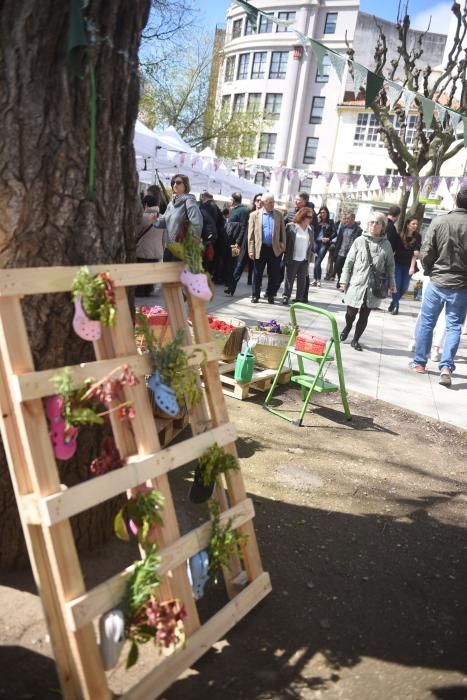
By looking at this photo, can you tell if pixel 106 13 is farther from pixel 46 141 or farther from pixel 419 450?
pixel 419 450

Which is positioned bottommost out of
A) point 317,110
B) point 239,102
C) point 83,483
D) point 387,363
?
point 387,363

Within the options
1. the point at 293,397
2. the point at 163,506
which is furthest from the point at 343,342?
the point at 163,506

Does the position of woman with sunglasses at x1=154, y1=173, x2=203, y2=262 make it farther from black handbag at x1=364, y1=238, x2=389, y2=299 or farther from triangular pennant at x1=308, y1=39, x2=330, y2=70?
triangular pennant at x1=308, y1=39, x2=330, y2=70

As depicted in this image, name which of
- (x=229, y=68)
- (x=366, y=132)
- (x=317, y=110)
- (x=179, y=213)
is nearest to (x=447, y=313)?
(x=179, y=213)

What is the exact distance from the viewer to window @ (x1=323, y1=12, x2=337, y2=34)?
4394 centimetres

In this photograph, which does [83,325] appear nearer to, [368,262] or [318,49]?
[318,49]

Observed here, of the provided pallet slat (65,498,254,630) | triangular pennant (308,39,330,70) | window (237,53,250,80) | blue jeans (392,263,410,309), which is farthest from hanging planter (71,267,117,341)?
window (237,53,250,80)

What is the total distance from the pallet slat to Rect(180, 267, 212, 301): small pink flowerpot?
0.94 meters

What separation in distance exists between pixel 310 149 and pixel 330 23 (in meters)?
11.3

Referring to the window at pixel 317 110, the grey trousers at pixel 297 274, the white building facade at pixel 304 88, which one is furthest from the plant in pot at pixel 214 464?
the window at pixel 317 110

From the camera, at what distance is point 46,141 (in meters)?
2.02

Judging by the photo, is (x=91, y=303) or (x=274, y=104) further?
(x=274, y=104)

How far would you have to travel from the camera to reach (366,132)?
3803 cm

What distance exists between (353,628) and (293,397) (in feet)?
9.79
